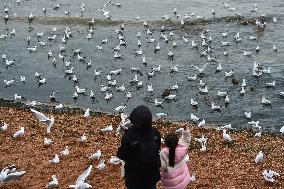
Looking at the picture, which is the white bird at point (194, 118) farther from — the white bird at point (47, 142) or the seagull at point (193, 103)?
the white bird at point (47, 142)

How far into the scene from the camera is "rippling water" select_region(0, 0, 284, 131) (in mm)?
27953

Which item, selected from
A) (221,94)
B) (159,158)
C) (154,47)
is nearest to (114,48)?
(154,47)

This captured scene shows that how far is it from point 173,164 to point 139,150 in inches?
35.7

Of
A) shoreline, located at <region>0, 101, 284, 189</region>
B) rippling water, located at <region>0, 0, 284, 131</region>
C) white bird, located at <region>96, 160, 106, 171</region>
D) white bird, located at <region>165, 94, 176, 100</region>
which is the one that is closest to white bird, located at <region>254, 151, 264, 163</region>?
shoreline, located at <region>0, 101, 284, 189</region>

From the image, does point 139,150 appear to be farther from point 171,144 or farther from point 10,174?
point 10,174

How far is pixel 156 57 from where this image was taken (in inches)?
1414

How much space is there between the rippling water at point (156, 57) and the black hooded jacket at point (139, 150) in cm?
1653

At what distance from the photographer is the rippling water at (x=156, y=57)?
91.7ft

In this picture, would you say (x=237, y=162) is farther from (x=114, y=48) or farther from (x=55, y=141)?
(x=114, y=48)

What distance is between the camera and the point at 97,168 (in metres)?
14.7

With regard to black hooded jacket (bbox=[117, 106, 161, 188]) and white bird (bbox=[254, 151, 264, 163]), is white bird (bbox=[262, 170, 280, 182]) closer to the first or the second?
white bird (bbox=[254, 151, 264, 163])

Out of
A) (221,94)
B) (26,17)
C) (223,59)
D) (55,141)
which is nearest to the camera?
(55,141)

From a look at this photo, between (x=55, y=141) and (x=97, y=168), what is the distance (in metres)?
3.08

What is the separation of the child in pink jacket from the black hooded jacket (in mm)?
338
